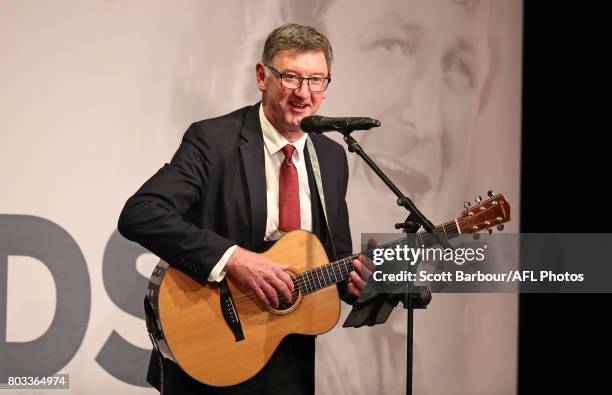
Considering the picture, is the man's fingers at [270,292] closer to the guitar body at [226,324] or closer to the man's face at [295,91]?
the guitar body at [226,324]

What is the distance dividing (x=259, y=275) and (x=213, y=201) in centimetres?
35

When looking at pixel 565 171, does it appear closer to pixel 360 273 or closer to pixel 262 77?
pixel 360 273

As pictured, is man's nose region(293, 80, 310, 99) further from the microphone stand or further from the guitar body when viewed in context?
the guitar body

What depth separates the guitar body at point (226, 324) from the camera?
2.83m

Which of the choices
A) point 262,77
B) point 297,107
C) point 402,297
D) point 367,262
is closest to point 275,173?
point 297,107

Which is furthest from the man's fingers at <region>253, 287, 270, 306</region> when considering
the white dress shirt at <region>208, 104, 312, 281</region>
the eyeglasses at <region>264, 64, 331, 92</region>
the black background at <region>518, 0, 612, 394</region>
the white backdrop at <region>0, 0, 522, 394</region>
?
the black background at <region>518, 0, 612, 394</region>

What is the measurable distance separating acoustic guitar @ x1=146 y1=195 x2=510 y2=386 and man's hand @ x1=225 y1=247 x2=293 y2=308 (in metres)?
0.06

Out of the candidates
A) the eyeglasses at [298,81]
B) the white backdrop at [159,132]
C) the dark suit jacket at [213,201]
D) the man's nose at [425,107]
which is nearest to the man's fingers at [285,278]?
the dark suit jacket at [213,201]

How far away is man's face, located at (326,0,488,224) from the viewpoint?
4.52 m

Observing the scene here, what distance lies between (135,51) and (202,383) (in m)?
1.98

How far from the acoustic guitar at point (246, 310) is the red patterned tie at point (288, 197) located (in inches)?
3.2

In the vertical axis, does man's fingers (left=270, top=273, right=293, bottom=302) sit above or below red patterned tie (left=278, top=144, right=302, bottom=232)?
below

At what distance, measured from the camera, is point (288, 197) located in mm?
3074

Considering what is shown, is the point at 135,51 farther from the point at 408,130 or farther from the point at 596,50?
the point at 596,50
